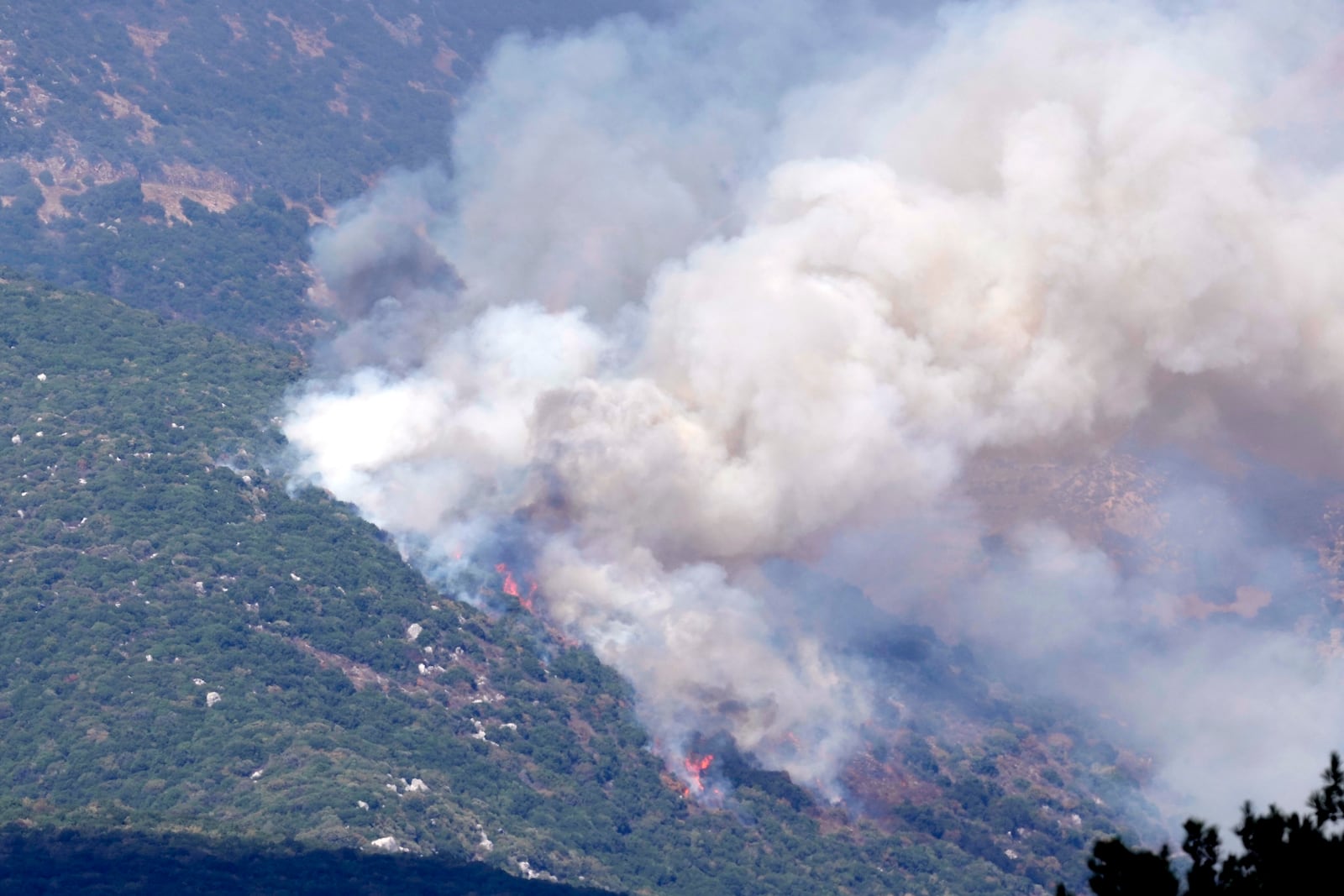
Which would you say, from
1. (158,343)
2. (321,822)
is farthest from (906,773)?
(158,343)

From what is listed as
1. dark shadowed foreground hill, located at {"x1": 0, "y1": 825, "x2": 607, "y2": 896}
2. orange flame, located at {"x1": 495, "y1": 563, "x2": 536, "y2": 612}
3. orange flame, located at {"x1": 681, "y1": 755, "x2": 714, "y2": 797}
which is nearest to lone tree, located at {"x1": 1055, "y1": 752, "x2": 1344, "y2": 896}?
dark shadowed foreground hill, located at {"x1": 0, "y1": 825, "x2": 607, "y2": 896}

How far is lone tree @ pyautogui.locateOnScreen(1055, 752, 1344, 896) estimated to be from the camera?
5894 centimetres

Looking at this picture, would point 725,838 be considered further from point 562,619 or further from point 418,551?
point 418,551

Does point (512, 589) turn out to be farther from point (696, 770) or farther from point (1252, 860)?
point (1252, 860)

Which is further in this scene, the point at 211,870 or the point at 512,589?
the point at 512,589

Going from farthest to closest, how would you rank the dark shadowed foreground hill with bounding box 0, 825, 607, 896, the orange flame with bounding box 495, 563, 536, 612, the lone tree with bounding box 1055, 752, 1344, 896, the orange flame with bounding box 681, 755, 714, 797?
1. the orange flame with bounding box 495, 563, 536, 612
2. the orange flame with bounding box 681, 755, 714, 797
3. the dark shadowed foreground hill with bounding box 0, 825, 607, 896
4. the lone tree with bounding box 1055, 752, 1344, 896

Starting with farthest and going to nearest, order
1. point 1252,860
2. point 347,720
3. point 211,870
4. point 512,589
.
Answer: point 512,589
point 347,720
point 211,870
point 1252,860

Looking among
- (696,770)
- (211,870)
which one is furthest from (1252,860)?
(696,770)

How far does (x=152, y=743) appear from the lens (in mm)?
121625

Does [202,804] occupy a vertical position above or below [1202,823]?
above

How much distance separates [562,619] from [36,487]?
3070 centimetres

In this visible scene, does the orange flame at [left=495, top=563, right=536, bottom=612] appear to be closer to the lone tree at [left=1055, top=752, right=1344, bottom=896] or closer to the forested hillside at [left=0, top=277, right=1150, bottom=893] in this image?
the forested hillside at [left=0, top=277, right=1150, bottom=893]

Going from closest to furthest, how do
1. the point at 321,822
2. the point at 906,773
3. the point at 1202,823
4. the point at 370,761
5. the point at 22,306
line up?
1. the point at 1202,823
2. the point at 321,822
3. the point at 370,761
4. the point at 906,773
5. the point at 22,306

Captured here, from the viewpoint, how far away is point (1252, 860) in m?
60.2
